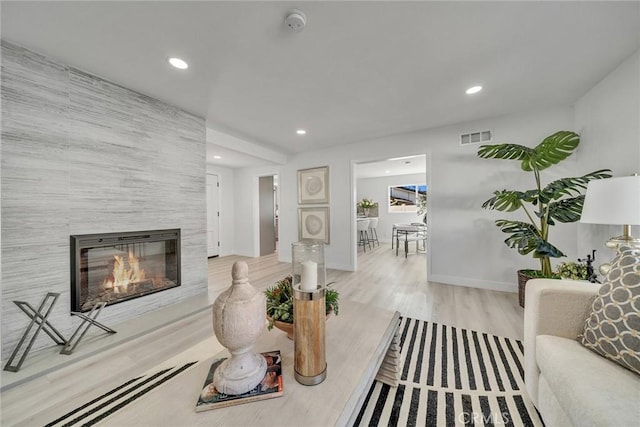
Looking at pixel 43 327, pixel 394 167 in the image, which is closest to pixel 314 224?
pixel 394 167

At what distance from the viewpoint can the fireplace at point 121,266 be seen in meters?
1.92

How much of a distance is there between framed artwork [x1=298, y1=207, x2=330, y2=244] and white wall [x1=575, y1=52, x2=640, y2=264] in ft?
10.9

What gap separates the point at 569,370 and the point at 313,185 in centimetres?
388

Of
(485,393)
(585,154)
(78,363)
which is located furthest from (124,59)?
(585,154)

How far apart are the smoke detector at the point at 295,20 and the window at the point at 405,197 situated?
6.37 m

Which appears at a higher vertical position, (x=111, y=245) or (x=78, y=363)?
(x=111, y=245)

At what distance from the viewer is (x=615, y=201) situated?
138 cm

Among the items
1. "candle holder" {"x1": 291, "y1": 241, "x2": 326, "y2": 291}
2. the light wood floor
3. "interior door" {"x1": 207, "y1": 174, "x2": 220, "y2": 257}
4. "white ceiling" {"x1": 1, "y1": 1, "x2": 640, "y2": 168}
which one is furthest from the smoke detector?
"interior door" {"x1": 207, "y1": 174, "x2": 220, "y2": 257}

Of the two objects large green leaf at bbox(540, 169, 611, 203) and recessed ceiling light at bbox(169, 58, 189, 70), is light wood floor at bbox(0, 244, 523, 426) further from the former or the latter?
recessed ceiling light at bbox(169, 58, 189, 70)

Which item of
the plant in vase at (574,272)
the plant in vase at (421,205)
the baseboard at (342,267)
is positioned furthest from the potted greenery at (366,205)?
the plant in vase at (574,272)

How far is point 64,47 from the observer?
1.65 meters

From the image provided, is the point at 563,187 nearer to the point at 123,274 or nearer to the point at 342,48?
the point at 342,48

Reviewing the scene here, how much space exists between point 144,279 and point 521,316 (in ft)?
13.0

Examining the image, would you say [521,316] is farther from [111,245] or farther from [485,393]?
[111,245]
